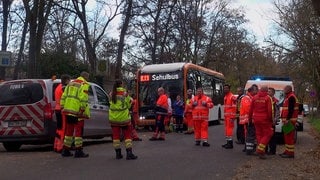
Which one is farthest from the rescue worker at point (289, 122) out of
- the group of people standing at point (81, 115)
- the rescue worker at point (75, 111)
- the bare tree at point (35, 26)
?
the bare tree at point (35, 26)

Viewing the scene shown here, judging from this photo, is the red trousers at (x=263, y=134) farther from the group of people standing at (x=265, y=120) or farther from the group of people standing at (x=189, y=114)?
the group of people standing at (x=189, y=114)

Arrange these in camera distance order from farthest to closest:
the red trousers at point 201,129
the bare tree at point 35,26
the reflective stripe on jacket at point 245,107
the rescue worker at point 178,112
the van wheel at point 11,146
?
the bare tree at point 35,26 → the rescue worker at point 178,112 → the red trousers at point 201,129 → the van wheel at point 11,146 → the reflective stripe on jacket at point 245,107

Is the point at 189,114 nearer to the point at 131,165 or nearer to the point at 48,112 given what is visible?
the point at 48,112

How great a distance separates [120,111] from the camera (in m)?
12.7

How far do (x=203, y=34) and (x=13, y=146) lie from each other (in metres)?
42.7

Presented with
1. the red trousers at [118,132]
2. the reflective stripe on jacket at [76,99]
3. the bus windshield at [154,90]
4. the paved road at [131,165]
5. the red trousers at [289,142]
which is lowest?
the paved road at [131,165]

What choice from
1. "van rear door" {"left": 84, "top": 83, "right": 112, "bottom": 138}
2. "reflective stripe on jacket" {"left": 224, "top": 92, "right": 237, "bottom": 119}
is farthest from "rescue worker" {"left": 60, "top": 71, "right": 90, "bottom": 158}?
"reflective stripe on jacket" {"left": 224, "top": 92, "right": 237, "bottom": 119}

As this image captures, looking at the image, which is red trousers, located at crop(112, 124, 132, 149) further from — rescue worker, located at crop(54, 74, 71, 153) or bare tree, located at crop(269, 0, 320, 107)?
bare tree, located at crop(269, 0, 320, 107)

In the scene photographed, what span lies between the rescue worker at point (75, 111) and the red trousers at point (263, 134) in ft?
13.3

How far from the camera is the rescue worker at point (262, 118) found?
44.6 ft

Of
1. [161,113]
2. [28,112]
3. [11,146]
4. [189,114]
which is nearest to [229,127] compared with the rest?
Answer: [161,113]

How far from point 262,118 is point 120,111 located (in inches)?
134

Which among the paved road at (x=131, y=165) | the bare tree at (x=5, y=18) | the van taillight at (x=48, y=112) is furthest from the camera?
the bare tree at (x=5, y=18)

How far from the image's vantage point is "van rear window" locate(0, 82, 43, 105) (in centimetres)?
1470
